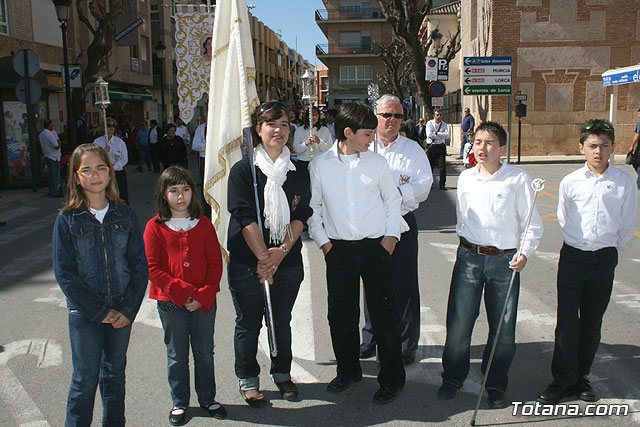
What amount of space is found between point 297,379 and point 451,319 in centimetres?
120

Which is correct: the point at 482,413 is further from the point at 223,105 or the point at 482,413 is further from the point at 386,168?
the point at 223,105

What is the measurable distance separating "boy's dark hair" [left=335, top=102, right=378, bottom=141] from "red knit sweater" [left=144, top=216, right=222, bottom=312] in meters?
1.08

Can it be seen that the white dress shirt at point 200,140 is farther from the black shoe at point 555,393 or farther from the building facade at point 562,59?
the building facade at point 562,59

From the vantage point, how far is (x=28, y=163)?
656 inches

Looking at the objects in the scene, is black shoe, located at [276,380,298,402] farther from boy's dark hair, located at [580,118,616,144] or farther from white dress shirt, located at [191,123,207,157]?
white dress shirt, located at [191,123,207,157]

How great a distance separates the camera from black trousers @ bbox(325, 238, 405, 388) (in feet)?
12.9

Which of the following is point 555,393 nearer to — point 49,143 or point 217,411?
point 217,411

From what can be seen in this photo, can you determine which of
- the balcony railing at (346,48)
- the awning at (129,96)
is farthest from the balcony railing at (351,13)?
the awning at (129,96)

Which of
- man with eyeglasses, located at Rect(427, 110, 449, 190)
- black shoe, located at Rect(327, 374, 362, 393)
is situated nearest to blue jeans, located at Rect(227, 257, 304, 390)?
black shoe, located at Rect(327, 374, 362, 393)

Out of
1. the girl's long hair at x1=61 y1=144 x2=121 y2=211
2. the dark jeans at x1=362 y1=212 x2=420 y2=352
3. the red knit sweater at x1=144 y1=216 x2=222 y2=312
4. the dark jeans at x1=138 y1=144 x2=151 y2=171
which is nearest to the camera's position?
the girl's long hair at x1=61 y1=144 x2=121 y2=211

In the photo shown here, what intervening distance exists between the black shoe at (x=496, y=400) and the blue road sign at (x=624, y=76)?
55.0ft

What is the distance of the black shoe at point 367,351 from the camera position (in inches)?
185

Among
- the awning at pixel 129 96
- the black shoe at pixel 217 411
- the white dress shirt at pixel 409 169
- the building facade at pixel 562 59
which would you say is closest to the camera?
the black shoe at pixel 217 411

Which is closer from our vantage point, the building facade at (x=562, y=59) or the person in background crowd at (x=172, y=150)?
the person in background crowd at (x=172, y=150)
